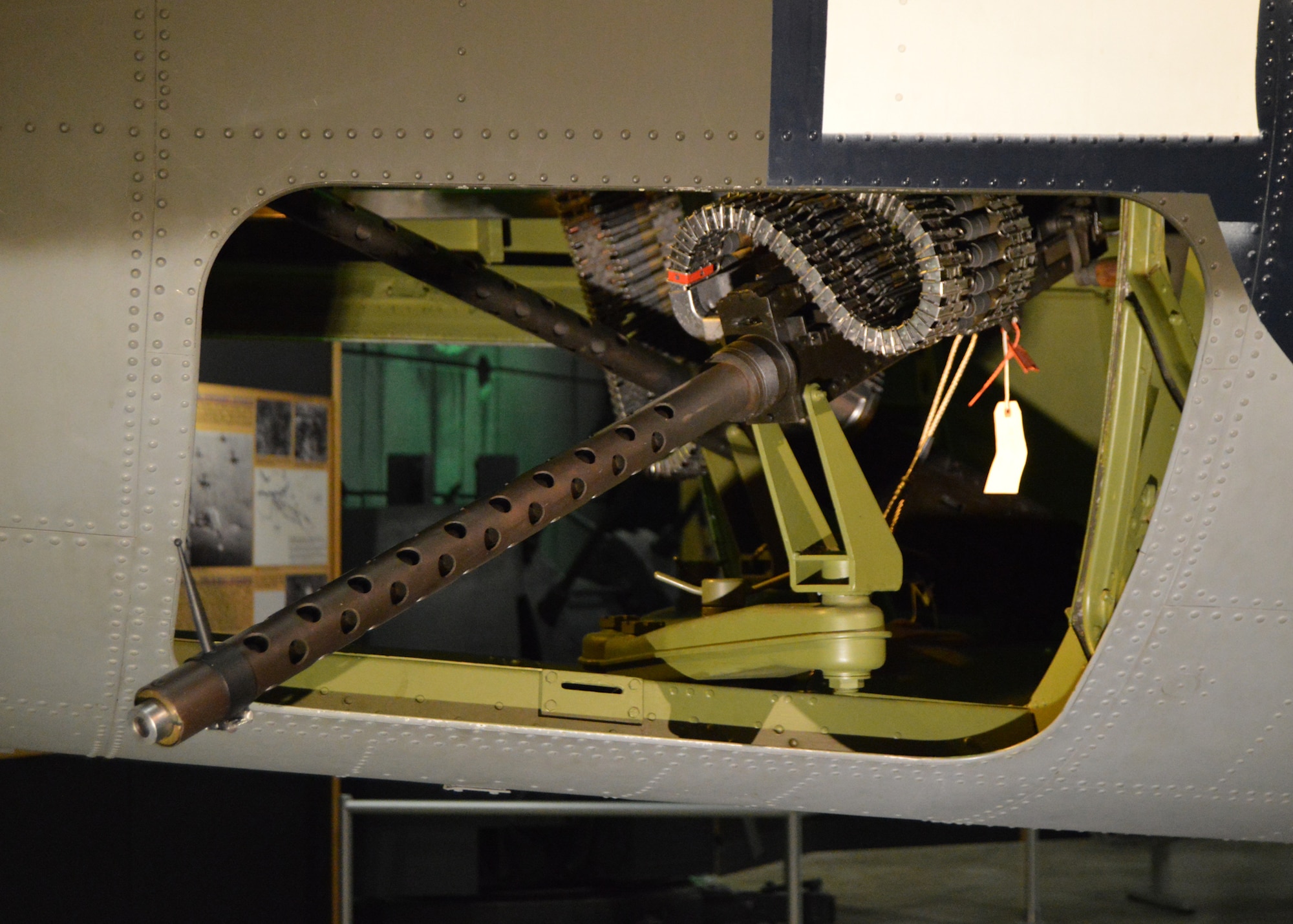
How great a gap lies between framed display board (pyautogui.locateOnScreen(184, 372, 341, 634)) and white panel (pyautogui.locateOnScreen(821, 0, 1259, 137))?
3.28 metres

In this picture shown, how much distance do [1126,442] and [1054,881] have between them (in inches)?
179

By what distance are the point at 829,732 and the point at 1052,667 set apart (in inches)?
23.2

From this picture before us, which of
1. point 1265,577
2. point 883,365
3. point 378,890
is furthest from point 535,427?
point 1265,577

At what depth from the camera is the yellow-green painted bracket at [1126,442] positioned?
2.57 meters

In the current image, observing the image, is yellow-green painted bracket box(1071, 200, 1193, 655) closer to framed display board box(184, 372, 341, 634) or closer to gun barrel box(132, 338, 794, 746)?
gun barrel box(132, 338, 794, 746)

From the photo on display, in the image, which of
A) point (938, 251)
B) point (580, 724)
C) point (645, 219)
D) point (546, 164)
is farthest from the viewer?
point (645, 219)

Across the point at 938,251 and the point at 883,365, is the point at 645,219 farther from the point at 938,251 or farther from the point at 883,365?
the point at 938,251

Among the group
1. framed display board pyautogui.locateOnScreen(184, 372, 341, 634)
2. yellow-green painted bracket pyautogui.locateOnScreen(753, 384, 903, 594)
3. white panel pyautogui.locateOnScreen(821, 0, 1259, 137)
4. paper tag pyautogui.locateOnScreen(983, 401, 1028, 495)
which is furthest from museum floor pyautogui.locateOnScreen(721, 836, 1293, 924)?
white panel pyautogui.locateOnScreen(821, 0, 1259, 137)

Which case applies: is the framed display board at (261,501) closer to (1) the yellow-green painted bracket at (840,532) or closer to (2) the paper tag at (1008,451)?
(1) the yellow-green painted bracket at (840,532)

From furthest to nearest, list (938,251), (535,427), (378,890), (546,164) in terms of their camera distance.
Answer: (535,427) → (378,890) → (938,251) → (546,164)

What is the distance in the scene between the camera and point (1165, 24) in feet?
6.88

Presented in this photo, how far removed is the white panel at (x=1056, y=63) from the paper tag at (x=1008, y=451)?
0.67 meters

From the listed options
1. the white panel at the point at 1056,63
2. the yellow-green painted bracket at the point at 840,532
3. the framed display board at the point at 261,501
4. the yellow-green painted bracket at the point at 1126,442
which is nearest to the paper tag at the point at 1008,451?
the yellow-green painted bracket at the point at 1126,442

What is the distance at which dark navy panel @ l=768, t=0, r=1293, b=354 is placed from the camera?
2127 mm
